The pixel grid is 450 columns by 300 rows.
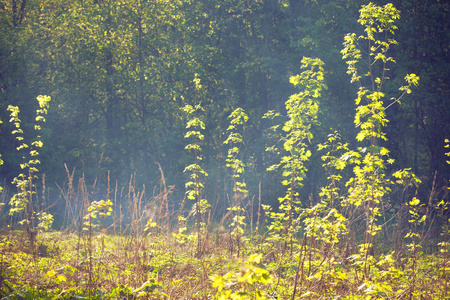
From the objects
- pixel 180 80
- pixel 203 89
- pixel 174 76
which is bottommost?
pixel 203 89

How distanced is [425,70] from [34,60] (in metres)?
18.5

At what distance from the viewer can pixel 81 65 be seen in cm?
1922

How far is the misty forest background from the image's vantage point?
1600 centimetres

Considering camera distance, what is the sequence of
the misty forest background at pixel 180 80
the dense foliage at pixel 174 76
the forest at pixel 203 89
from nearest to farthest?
the forest at pixel 203 89 < the misty forest background at pixel 180 80 < the dense foliage at pixel 174 76

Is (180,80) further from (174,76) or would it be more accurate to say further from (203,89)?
(203,89)

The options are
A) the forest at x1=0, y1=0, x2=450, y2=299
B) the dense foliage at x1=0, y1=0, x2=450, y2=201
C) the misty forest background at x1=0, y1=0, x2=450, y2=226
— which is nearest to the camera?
the forest at x1=0, y1=0, x2=450, y2=299

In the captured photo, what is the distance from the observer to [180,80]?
1995cm

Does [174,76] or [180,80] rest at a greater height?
[174,76]

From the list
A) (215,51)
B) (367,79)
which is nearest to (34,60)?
(215,51)

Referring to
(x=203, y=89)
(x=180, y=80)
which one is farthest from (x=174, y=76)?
(x=203, y=89)

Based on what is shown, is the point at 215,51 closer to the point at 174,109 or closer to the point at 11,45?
the point at 174,109

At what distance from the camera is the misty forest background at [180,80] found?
16.0 meters

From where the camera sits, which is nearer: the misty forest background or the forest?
the forest

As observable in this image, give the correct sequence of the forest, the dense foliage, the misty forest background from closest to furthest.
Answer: the forest, the misty forest background, the dense foliage
